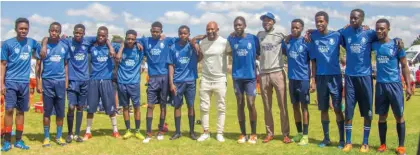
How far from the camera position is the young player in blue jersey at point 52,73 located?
785 centimetres

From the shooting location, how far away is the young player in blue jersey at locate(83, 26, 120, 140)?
8.43 meters

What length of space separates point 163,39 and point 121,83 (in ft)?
4.05

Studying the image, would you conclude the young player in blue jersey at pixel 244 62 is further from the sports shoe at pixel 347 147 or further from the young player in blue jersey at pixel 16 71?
the young player in blue jersey at pixel 16 71

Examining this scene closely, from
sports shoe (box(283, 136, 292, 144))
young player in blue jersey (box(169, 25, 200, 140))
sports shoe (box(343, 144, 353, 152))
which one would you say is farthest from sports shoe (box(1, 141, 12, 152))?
sports shoe (box(343, 144, 353, 152))

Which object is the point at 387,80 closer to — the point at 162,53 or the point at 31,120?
the point at 162,53

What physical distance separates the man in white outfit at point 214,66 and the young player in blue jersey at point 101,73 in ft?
5.89

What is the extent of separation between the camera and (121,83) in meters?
8.52

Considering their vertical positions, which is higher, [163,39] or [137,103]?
[163,39]

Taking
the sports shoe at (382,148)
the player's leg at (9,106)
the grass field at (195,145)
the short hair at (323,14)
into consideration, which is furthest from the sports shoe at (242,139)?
the player's leg at (9,106)

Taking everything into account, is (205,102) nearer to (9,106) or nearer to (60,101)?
(60,101)

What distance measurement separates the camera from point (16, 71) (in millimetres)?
7574

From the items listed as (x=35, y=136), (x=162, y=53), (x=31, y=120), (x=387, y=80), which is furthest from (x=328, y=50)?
(x=31, y=120)

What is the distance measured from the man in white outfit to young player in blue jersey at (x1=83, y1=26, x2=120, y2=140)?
1796mm

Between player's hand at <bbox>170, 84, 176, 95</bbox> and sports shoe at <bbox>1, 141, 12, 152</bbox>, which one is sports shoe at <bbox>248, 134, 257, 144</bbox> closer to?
player's hand at <bbox>170, 84, 176, 95</bbox>
